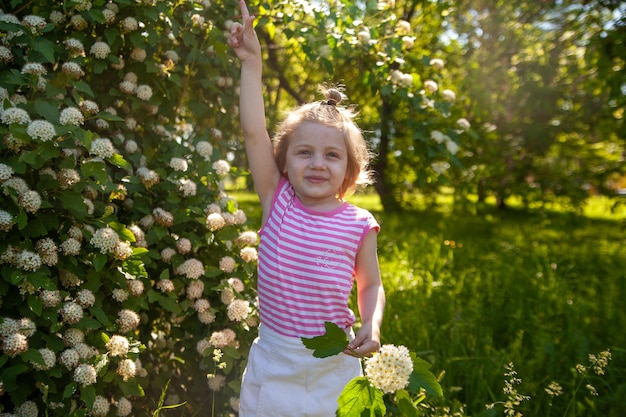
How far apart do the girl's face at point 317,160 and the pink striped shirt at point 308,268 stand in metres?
0.08

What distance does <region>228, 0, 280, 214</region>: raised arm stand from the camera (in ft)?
6.26

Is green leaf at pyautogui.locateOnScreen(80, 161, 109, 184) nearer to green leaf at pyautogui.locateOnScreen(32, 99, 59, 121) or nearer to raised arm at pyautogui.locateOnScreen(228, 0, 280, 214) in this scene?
green leaf at pyautogui.locateOnScreen(32, 99, 59, 121)

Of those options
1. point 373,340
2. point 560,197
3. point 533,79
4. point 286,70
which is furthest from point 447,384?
point 560,197

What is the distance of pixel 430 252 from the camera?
4.84 metres

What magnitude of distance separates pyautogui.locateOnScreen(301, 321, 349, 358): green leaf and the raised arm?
28.7 inches

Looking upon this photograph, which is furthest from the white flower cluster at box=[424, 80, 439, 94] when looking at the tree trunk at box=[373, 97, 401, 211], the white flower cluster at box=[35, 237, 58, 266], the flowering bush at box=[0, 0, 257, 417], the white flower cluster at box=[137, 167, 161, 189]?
the tree trunk at box=[373, 97, 401, 211]

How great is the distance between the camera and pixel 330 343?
1.25 m

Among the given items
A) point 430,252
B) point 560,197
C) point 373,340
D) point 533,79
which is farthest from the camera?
point 560,197

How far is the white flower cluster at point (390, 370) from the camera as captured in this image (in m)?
1.21

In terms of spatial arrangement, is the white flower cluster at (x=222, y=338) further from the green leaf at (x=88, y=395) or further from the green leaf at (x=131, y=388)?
the green leaf at (x=88, y=395)

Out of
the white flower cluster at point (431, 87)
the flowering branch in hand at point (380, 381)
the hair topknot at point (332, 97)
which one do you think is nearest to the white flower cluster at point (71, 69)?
the hair topknot at point (332, 97)

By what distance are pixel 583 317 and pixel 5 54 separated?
3312mm

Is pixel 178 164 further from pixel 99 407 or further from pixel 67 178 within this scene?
pixel 99 407

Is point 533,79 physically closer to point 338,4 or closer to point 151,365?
point 338,4
